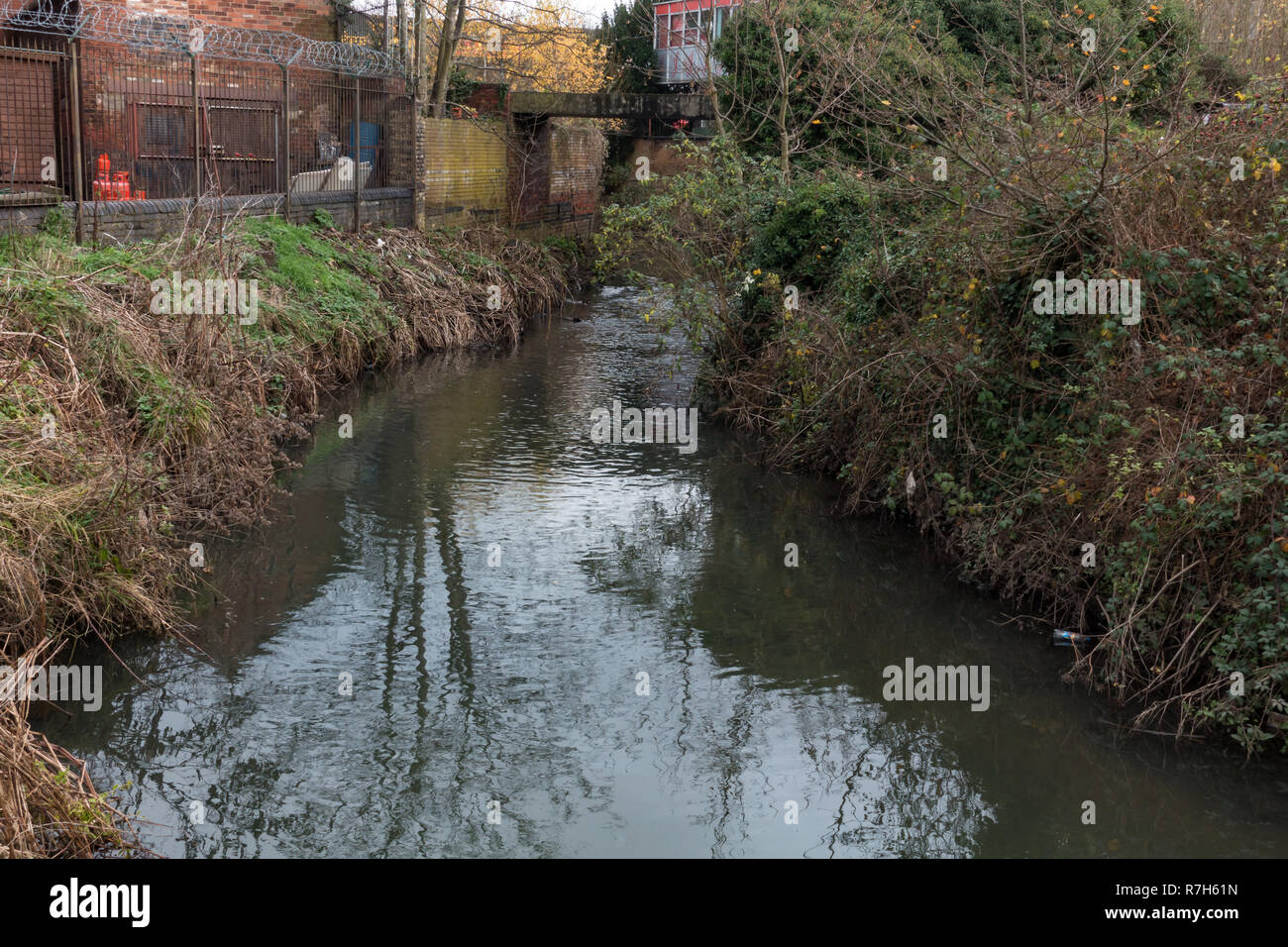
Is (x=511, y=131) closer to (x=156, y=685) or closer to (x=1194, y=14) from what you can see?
(x=1194, y=14)

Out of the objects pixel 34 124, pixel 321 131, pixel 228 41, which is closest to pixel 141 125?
pixel 228 41

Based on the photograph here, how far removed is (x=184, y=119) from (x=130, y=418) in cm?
996

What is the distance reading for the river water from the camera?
213 inches

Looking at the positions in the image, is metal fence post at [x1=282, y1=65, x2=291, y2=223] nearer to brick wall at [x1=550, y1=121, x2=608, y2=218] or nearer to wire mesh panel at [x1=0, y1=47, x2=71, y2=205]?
wire mesh panel at [x1=0, y1=47, x2=71, y2=205]

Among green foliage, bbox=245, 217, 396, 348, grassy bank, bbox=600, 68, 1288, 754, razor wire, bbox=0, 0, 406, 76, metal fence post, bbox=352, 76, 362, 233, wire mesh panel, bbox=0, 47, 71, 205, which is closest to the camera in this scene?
grassy bank, bbox=600, 68, 1288, 754

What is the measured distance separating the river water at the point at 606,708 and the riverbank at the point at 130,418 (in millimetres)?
409

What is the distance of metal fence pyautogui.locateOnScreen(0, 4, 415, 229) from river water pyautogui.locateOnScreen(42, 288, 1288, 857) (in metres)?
6.29

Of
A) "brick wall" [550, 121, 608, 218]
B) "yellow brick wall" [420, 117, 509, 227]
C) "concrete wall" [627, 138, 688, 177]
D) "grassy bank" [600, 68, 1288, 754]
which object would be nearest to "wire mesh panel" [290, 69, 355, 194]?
→ "yellow brick wall" [420, 117, 509, 227]

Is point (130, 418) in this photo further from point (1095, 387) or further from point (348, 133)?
point (348, 133)

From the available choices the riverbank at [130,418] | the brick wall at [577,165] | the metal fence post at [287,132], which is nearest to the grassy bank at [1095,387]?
the riverbank at [130,418]

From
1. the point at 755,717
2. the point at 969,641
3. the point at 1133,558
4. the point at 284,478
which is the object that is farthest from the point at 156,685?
the point at 1133,558

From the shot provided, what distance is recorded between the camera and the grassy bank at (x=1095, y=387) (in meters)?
6.21

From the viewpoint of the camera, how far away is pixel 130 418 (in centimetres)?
873
